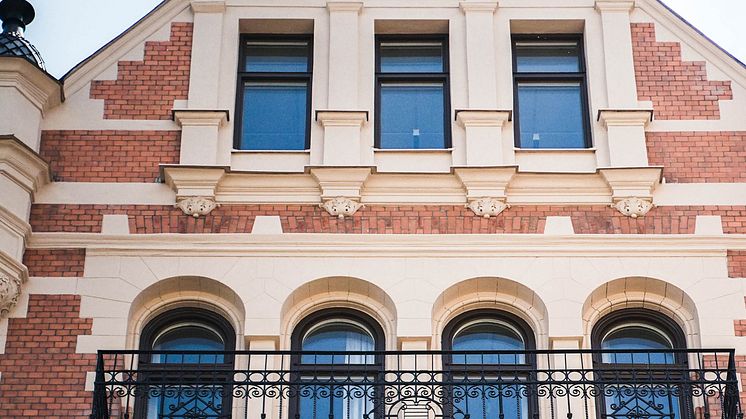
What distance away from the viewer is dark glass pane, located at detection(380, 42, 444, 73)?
15.7 m

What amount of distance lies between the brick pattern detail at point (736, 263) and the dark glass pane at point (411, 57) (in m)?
3.47

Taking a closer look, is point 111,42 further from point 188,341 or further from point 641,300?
point 641,300

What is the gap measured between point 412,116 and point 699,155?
277cm

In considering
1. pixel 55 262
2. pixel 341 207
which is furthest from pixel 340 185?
pixel 55 262

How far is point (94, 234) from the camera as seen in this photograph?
46.9 feet

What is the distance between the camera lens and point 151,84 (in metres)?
15.2

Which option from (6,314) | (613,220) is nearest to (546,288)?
(613,220)

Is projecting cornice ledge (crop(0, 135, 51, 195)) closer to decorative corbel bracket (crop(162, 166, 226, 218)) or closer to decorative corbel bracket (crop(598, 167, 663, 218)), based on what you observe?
decorative corbel bracket (crop(162, 166, 226, 218))

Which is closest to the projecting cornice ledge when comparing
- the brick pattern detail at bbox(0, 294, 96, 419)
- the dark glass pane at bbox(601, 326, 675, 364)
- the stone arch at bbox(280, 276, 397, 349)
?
the brick pattern detail at bbox(0, 294, 96, 419)

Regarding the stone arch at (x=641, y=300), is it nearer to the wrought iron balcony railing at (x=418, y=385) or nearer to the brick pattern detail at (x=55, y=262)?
the wrought iron balcony railing at (x=418, y=385)

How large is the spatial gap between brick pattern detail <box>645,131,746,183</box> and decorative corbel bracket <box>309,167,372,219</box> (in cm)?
275

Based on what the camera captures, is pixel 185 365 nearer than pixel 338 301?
Yes

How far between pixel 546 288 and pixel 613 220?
3.17 ft

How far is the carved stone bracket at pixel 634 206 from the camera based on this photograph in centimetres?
1438
